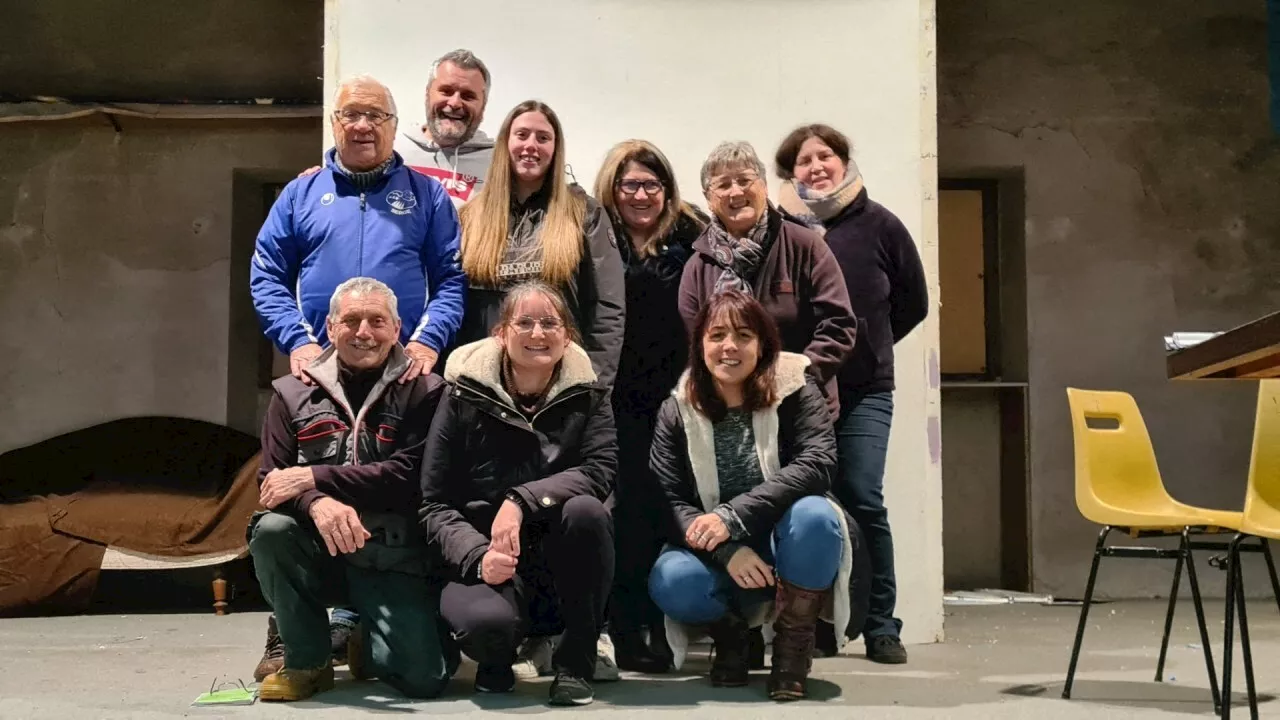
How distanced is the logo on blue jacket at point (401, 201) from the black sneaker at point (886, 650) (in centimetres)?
171

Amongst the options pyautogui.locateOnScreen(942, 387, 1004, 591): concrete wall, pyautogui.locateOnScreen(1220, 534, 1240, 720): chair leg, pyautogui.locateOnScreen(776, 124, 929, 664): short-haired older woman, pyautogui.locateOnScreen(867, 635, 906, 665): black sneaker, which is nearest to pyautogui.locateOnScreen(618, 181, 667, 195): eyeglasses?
pyautogui.locateOnScreen(776, 124, 929, 664): short-haired older woman

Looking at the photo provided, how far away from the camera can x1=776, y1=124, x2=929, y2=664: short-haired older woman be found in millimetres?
3359

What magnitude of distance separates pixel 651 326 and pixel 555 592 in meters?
0.84

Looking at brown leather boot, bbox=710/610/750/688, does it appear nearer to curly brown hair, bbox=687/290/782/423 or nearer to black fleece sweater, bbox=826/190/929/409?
curly brown hair, bbox=687/290/782/423

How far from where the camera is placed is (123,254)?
214 inches

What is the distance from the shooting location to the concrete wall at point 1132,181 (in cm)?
520

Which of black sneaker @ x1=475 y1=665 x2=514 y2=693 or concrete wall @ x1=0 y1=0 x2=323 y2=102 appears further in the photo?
concrete wall @ x1=0 y1=0 x2=323 y2=102

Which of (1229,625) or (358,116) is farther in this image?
(358,116)

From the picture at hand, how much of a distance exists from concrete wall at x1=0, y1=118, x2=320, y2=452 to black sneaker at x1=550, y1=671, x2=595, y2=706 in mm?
3280

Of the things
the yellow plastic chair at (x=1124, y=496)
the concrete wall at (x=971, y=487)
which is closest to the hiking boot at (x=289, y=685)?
the yellow plastic chair at (x=1124, y=496)

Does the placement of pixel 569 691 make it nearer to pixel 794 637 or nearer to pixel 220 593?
pixel 794 637

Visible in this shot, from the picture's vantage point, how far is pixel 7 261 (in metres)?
5.39

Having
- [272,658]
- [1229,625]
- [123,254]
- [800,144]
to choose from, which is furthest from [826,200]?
[123,254]

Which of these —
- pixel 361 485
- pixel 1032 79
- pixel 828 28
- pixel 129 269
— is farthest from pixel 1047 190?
pixel 129 269
